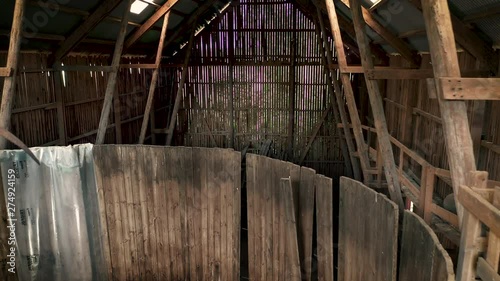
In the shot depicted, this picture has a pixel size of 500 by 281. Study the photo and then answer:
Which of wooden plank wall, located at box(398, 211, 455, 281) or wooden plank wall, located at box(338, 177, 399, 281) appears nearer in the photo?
wooden plank wall, located at box(398, 211, 455, 281)

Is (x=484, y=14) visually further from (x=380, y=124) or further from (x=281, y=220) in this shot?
(x=281, y=220)

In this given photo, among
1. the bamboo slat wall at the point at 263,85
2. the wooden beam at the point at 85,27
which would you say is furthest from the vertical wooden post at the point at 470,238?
the bamboo slat wall at the point at 263,85

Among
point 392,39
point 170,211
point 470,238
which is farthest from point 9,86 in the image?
point 392,39

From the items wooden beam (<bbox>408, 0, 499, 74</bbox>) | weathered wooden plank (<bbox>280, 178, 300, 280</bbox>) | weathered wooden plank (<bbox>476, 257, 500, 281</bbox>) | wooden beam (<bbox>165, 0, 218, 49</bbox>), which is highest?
wooden beam (<bbox>165, 0, 218, 49</bbox>)

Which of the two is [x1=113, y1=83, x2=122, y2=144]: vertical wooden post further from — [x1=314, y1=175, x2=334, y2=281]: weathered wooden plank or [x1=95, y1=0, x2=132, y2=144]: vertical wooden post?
[x1=314, y1=175, x2=334, y2=281]: weathered wooden plank

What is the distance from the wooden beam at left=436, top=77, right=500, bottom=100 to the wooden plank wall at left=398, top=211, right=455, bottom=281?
4.33 ft

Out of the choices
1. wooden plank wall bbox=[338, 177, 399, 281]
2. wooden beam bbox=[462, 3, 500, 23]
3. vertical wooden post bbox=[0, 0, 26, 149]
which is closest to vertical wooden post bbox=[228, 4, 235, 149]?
vertical wooden post bbox=[0, 0, 26, 149]

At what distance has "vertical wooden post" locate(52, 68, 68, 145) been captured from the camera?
870 cm

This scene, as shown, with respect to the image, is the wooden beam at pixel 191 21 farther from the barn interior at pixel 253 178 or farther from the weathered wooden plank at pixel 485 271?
the weathered wooden plank at pixel 485 271

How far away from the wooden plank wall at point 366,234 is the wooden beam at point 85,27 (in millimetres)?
6119

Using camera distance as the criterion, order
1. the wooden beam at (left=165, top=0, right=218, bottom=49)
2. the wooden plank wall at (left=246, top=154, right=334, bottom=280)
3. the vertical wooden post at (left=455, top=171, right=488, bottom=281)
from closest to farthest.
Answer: the vertical wooden post at (left=455, top=171, right=488, bottom=281), the wooden plank wall at (left=246, top=154, right=334, bottom=280), the wooden beam at (left=165, top=0, right=218, bottom=49)

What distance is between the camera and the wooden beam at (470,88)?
9.34 feet

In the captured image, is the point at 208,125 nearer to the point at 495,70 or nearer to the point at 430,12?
the point at 495,70

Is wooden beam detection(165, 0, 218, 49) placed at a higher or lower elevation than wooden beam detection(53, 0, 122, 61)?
higher
